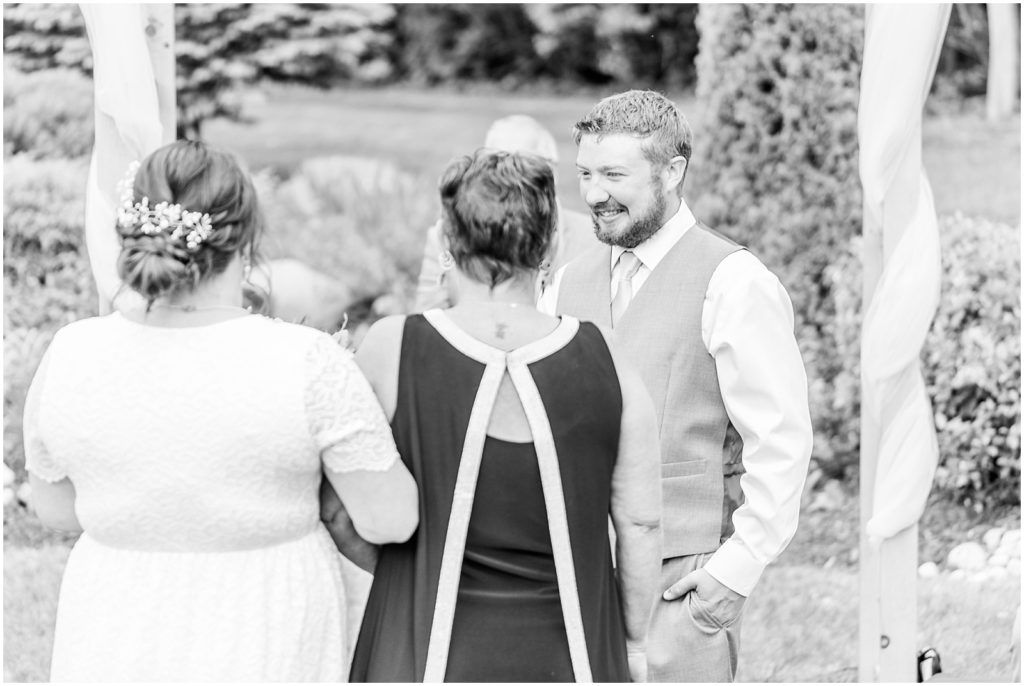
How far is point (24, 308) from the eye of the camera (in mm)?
5844

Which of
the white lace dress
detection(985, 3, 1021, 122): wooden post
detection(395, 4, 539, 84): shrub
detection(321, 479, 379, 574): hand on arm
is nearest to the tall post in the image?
detection(321, 479, 379, 574): hand on arm

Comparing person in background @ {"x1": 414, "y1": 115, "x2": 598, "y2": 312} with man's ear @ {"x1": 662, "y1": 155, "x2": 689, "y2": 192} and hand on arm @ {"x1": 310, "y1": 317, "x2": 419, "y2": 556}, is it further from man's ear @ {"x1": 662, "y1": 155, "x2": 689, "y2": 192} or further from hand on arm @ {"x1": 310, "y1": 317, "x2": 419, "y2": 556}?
hand on arm @ {"x1": 310, "y1": 317, "x2": 419, "y2": 556}

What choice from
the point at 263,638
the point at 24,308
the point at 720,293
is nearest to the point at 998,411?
the point at 720,293

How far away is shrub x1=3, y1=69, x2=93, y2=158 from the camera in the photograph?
6.30m

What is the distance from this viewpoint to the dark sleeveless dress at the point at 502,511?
1.93 metres

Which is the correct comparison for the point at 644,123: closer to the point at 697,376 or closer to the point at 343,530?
the point at 697,376

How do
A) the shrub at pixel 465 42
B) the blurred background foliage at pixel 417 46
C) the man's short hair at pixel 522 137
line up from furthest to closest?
the shrub at pixel 465 42 < the blurred background foliage at pixel 417 46 < the man's short hair at pixel 522 137

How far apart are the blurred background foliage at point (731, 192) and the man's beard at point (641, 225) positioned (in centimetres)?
298

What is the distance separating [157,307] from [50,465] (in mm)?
351

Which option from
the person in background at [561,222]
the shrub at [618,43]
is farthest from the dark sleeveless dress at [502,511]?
the shrub at [618,43]

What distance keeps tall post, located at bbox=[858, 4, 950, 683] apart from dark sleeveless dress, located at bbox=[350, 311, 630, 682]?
1.56 metres

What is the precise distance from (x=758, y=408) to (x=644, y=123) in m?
0.67

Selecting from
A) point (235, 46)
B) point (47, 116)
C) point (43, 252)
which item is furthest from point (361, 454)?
point (235, 46)

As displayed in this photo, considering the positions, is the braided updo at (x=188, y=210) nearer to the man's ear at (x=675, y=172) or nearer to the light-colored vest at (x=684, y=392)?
the light-colored vest at (x=684, y=392)
